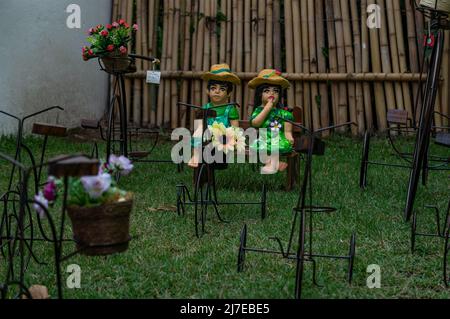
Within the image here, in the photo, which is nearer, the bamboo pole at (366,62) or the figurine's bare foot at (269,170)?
the figurine's bare foot at (269,170)

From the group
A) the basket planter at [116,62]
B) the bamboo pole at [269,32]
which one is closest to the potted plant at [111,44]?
the basket planter at [116,62]

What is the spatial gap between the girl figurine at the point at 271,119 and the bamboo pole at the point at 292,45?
244cm

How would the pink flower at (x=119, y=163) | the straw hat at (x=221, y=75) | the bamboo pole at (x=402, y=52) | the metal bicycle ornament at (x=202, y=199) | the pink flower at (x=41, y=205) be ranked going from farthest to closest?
the bamboo pole at (x=402, y=52)
the straw hat at (x=221, y=75)
the metal bicycle ornament at (x=202, y=199)
the pink flower at (x=119, y=163)
the pink flower at (x=41, y=205)

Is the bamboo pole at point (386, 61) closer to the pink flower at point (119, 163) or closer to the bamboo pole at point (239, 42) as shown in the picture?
the bamboo pole at point (239, 42)

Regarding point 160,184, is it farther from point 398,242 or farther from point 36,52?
point 36,52

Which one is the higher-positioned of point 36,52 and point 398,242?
point 36,52

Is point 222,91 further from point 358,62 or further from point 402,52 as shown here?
point 402,52

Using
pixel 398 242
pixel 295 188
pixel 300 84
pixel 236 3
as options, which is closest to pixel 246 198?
pixel 295 188

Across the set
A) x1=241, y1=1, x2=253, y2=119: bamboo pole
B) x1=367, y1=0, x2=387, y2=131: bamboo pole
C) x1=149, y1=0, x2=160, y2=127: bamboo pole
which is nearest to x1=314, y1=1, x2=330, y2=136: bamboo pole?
x1=367, y1=0, x2=387, y2=131: bamboo pole

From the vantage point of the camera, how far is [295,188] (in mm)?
5488

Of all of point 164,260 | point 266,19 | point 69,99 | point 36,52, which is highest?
point 266,19

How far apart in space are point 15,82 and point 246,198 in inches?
144

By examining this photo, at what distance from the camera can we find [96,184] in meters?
2.38

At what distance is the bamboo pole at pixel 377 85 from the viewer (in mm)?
7637
